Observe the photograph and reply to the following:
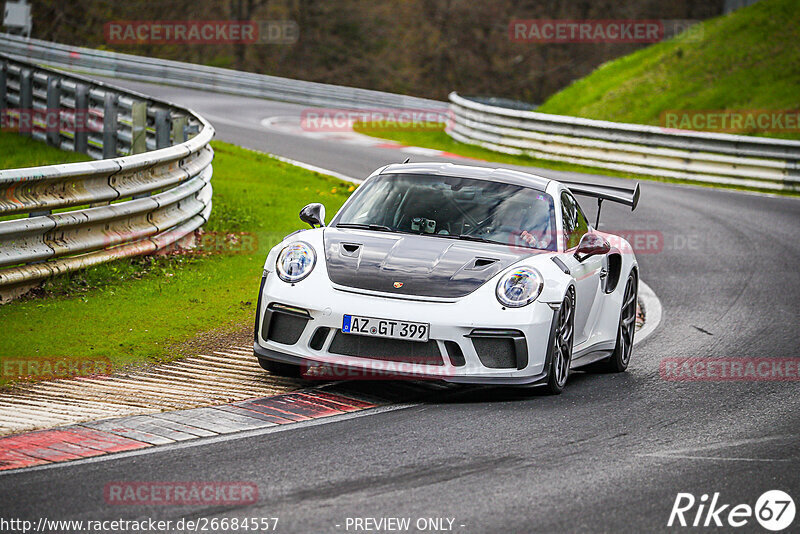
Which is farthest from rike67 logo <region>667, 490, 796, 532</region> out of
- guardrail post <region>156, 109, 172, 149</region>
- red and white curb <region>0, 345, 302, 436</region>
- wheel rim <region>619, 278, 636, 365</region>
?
guardrail post <region>156, 109, 172, 149</region>

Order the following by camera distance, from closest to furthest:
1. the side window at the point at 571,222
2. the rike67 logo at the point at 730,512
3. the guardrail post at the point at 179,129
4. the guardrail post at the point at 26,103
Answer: the rike67 logo at the point at 730,512 → the side window at the point at 571,222 → the guardrail post at the point at 179,129 → the guardrail post at the point at 26,103

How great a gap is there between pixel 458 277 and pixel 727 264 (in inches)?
297

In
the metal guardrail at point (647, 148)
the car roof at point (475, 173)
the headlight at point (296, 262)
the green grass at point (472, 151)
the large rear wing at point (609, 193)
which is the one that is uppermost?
the car roof at point (475, 173)

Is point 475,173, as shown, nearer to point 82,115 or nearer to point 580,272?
point 580,272

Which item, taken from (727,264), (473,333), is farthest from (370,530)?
(727,264)

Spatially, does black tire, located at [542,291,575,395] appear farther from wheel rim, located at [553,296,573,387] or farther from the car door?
the car door

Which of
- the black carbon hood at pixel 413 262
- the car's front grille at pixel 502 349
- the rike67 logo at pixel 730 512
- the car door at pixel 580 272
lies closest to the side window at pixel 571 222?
the car door at pixel 580 272

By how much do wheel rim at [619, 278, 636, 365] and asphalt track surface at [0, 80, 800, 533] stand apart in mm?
153

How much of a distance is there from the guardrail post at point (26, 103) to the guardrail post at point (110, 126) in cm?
294

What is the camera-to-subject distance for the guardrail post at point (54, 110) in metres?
16.7

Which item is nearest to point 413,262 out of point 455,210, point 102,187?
point 455,210

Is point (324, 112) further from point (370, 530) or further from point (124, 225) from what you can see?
point (370, 530)

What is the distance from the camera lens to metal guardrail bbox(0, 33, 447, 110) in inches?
1438

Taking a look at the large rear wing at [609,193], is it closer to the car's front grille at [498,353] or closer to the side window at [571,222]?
the side window at [571,222]
